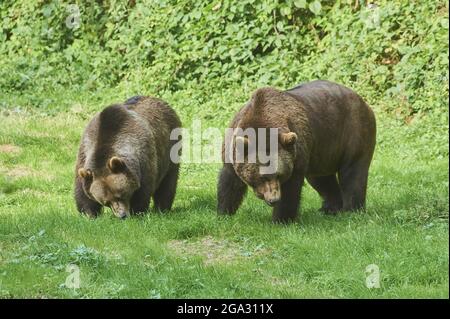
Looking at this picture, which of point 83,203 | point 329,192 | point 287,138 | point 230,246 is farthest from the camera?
point 329,192

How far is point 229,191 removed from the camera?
10.3 metres

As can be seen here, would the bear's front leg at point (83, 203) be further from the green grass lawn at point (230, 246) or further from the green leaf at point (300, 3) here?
the green leaf at point (300, 3)

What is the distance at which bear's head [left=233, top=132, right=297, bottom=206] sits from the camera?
9688mm

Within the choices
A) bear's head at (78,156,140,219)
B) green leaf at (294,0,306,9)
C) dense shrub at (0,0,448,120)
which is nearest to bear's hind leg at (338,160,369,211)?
bear's head at (78,156,140,219)

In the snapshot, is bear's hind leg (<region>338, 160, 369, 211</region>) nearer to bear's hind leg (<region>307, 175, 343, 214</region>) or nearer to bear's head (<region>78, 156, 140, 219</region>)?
bear's hind leg (<region>307, 175, 343, 214</region>)

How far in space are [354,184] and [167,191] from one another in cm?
230

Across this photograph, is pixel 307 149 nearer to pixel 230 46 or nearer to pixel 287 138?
pixel 287 138

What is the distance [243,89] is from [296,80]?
3.40 ft

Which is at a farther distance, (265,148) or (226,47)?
(226,47)

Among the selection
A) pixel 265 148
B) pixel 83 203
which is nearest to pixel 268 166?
Answer: pixel 265 148

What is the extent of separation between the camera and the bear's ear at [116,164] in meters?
10.2

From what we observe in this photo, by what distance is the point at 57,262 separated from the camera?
8.55m

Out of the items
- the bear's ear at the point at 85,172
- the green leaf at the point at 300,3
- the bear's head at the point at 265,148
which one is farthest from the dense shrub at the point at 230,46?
the bear's ear at the point at 85,172

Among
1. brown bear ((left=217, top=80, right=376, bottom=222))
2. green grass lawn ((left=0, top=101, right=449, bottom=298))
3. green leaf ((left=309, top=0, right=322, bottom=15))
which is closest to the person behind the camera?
green grass lawn ((left=0, top=101, right=449, bottom=298))
